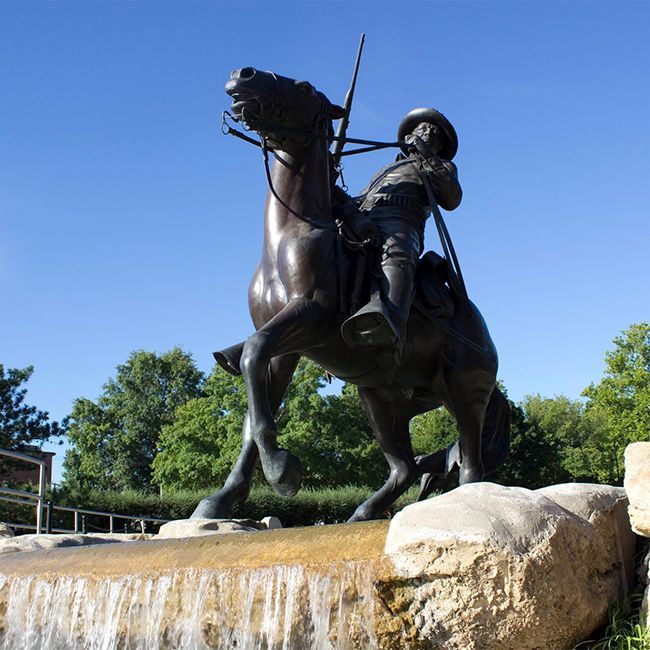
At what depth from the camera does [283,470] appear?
18.8 ft

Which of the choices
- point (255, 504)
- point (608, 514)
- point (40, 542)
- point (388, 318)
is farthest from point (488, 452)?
point (255, 504)

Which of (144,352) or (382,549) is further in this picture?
(144,352)

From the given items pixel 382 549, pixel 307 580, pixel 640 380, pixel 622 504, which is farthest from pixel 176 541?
pixel 640 380

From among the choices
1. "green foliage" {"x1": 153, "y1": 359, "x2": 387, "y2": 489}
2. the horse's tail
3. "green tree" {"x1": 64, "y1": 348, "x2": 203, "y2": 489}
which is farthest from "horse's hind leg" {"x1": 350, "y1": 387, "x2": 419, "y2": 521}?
"green tree" {"x1": 64, "y1": 348, "x2": 203, "y2": 489}

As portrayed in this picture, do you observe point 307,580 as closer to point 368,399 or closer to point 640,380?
point 368,399

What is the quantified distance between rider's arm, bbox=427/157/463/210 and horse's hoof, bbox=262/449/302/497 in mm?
3065

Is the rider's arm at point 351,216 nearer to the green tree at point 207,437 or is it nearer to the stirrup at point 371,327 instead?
the stirrup at point 371,327

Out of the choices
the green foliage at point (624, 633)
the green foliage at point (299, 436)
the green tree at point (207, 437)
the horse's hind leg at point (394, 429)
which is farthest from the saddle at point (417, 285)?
the green tree at point (207, 437)

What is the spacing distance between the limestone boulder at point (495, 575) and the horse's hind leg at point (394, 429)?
11.0 ft

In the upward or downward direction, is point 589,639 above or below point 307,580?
below

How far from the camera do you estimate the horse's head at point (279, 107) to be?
22.1ft

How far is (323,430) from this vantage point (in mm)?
37594

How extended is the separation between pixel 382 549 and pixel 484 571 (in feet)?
1.73

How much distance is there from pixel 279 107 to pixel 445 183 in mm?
1735
